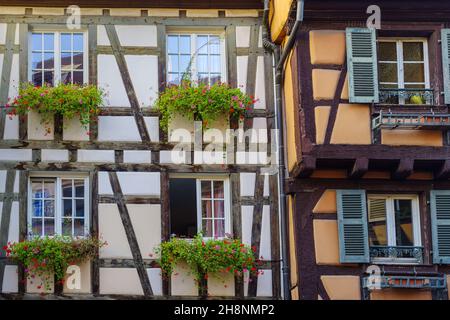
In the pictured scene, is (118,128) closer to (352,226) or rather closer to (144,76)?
(144,76)

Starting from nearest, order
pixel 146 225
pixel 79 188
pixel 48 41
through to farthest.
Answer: pixel 146 225 < pixel 79 188 < pixel 48 41

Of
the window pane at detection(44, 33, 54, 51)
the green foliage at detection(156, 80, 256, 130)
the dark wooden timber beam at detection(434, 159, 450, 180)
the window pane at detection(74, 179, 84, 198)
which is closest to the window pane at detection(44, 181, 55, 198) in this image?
the window pane at detection(74, 179, 84, 198)

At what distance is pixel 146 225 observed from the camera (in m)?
18.8

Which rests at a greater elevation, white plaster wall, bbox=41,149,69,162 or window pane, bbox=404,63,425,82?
window pane, bbox=404,63,425,82

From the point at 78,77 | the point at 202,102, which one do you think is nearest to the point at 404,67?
the point at 202,102

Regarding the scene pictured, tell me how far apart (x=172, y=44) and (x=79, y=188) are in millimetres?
2537

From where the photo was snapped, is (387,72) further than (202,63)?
No

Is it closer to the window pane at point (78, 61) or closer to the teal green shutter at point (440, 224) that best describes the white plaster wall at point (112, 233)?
the window pane at point (78, 61)

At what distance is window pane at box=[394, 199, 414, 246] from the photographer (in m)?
18.9

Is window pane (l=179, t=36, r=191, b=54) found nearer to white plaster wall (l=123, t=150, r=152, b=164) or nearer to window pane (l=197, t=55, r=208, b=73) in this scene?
window pane (l=197, t=55, r=208, b=73)

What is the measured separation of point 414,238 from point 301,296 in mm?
1843

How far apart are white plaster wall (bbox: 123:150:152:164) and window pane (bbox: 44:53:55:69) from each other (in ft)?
5.50

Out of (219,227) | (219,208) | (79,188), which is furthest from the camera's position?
(219,208)
